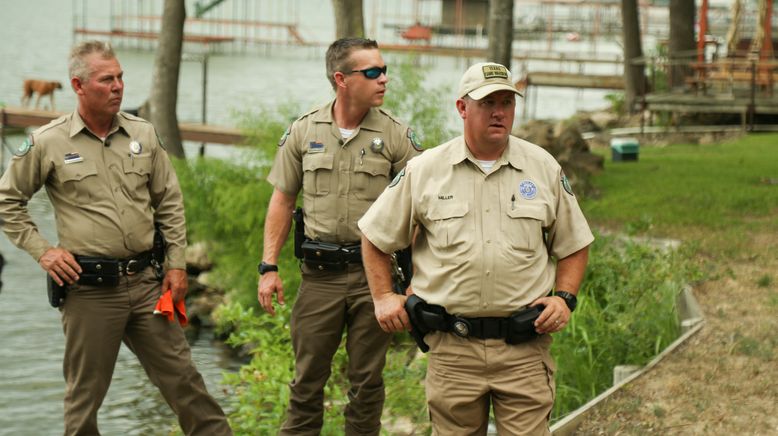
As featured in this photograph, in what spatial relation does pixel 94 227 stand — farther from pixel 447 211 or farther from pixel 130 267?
pixel 447 211

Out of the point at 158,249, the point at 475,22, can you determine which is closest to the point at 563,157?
the point at 158,249

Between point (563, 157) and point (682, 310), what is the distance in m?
5.78

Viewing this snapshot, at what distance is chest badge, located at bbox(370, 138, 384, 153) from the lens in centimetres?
614

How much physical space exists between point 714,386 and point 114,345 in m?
3.10

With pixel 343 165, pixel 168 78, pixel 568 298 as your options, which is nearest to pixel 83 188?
pixel 343 165

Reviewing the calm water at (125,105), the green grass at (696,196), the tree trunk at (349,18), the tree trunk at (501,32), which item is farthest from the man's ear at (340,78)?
the tree trunk at (501,32)

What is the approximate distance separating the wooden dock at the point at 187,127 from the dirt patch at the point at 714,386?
445 inches

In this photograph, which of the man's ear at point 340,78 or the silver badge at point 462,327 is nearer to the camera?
the silver badge at point 462,327

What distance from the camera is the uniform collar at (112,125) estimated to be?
5.96m

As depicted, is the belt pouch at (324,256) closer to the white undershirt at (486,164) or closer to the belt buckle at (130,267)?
the belt buckle at (130,267)

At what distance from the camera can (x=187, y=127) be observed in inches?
866

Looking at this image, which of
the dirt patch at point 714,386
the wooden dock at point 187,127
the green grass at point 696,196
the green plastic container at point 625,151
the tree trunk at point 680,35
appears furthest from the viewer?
the tree trunk at point 680,35

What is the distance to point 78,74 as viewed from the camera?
5.88 meters

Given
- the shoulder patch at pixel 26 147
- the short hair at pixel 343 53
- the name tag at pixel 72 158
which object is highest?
the short hair at pixel 343 53
